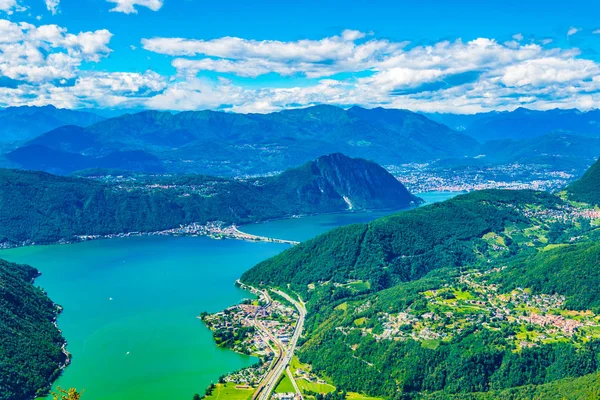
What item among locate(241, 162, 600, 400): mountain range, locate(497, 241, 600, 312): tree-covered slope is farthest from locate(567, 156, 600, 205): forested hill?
locate(497, 241, 600, 312): tree-covered slope

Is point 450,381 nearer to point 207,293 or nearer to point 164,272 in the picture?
point 207,293

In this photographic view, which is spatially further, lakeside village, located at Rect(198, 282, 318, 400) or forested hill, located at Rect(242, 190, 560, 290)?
forested hill, located at Rect(242, 190, 560, 290)

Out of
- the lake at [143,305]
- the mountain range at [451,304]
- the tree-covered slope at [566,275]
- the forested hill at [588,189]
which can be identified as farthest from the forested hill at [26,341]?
the forested hill at [588,189]

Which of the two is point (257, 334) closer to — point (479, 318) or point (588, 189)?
point (479, 318)

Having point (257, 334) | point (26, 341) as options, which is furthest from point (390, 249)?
point (26, 341)

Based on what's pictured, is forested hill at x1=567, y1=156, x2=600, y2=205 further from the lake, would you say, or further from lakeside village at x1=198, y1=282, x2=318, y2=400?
lakeside village at x1=198, y1=282, x2=318, y2=400

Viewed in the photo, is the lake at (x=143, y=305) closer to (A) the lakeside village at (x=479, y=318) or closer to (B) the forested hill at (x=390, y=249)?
(B) the forested hill at (x=390, y=249)
